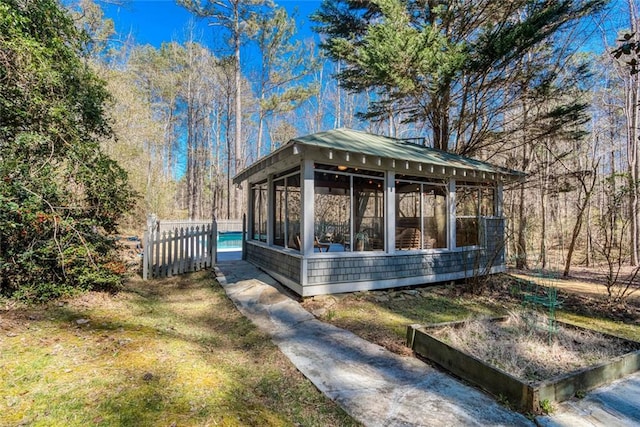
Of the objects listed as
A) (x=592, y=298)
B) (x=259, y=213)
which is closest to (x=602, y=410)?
(x=592, y=298)

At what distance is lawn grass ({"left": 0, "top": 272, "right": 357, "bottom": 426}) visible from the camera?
7.61 feet

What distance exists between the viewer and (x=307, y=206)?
5.85 metres

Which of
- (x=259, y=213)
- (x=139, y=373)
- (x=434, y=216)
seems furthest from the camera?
(x=259, y=213)

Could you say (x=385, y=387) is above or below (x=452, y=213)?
below

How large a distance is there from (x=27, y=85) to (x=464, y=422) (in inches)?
252

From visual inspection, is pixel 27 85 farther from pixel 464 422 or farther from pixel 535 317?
pixel 535 317

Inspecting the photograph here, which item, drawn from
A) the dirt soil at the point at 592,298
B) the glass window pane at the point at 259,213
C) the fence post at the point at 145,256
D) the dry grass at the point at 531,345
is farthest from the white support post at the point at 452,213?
the fence post at the point at 145,256

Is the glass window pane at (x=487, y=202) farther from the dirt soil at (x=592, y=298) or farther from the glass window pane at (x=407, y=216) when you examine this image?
the glass window pane at (x=407, y=216)

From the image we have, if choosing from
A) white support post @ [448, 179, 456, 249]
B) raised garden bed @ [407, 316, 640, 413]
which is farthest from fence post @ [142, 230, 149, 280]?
white support post @ [448, 179, 456, 249]

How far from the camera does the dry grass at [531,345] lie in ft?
10.6

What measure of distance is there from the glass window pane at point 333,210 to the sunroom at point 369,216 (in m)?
0.03

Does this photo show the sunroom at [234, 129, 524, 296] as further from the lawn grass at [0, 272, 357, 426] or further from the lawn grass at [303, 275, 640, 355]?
the lawn grass at [0, 272, 357, 426]

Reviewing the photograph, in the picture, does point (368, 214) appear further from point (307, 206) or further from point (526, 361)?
point (526, 361)

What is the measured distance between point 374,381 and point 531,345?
194 cm
